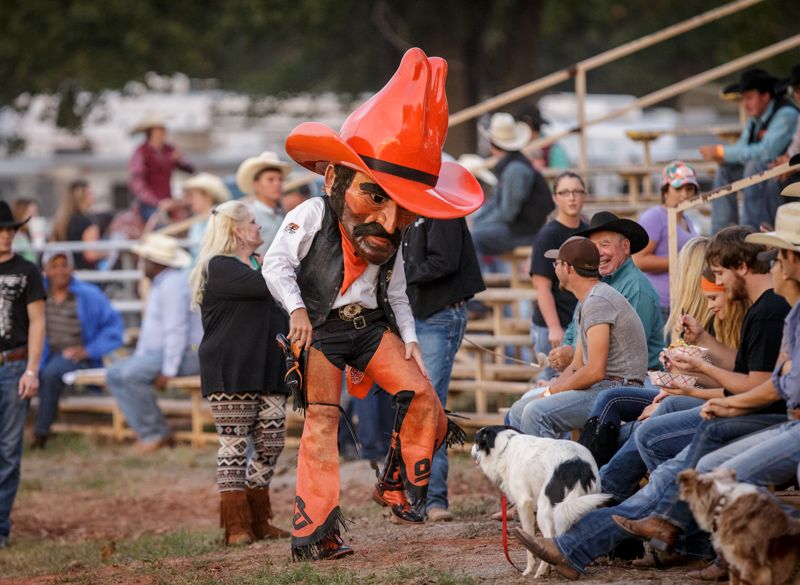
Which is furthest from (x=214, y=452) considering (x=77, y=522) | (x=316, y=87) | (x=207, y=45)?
(x=316, y=87)

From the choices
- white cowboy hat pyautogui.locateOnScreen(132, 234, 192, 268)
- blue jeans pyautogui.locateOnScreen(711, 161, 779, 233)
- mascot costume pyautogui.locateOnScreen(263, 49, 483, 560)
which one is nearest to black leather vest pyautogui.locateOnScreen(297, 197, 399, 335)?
mascot costume pyautogui.locateOnScreen(263, 49, 483, 560)

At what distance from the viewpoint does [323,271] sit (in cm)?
677

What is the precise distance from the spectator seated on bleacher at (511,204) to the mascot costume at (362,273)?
4824mm

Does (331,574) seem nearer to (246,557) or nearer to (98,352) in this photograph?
(246,557)

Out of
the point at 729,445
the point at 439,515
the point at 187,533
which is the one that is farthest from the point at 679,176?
the point at 187,533

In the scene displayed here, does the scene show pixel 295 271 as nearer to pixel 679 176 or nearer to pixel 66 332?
pixel 679 176

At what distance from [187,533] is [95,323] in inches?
197

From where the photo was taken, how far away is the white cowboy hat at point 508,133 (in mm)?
11859

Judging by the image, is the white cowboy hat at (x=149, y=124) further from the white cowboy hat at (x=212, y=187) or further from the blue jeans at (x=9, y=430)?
the blue jeans at (x=9, y=430)

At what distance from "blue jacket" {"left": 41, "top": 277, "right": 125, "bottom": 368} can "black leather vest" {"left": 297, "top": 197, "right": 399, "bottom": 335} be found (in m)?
7.32

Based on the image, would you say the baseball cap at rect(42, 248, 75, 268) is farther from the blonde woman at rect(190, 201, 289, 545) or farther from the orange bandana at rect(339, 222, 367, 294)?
the orange bandana at rect(339, 222, 367, 294)

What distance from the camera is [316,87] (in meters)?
23.7

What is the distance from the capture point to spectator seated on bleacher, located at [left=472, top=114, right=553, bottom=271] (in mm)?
11703

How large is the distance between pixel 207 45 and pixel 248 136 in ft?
40.2
